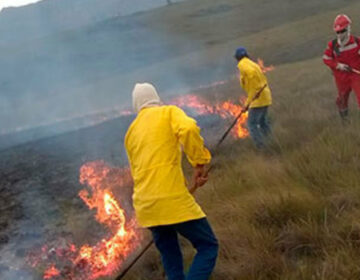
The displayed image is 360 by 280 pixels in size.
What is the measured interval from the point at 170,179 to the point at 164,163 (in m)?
0.14

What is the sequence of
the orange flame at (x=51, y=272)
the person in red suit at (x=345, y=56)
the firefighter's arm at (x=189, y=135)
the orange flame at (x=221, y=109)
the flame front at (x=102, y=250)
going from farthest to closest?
the orange flame at (x=221, y=109) < the person in red suit at (x=345, y=56) < the orange flame at (x=51, y=272) < the flame front at (x=102, y=250) < the firefighter's arm at (x=189, y=135)

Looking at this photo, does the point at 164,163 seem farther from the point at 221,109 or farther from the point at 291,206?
the point at 221,109

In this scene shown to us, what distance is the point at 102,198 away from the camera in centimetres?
883

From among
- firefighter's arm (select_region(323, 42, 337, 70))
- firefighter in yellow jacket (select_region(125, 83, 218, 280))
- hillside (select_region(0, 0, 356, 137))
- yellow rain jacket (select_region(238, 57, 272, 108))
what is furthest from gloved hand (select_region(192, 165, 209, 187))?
hillside (select_region(0, 0, 356, 137))

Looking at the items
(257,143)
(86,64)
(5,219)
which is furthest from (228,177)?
(86,64)

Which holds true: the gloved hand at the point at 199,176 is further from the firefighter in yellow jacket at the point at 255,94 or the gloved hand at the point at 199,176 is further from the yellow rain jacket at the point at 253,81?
the yellow rain jacket at the point at 253,81

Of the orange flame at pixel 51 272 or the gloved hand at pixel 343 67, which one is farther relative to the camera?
the gloved hand at pixel 343 67

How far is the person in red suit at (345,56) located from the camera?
24.8ft

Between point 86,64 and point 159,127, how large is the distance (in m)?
41.8

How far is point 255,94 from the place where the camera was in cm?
830

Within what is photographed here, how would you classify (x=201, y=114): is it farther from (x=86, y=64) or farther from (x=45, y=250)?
(x=86, y=64)

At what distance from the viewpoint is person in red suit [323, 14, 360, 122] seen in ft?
24.8

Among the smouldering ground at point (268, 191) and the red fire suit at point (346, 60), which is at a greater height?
the red fire suit at point (346, 60)

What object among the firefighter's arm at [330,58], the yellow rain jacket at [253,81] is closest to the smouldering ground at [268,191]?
the yellow rain jacket at [253,81]
